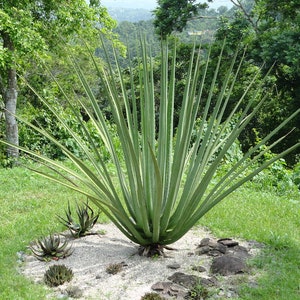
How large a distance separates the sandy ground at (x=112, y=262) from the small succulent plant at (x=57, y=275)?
1.8 inches

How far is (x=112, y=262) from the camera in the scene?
4012mm

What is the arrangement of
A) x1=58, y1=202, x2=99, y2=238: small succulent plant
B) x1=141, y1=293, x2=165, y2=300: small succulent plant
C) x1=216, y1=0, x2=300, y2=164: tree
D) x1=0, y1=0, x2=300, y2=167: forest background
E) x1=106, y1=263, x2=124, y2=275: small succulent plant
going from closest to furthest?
x1=141, y1=293, x2=165, y2=300: small succulent plant < x1=106, y1=263, x2=124, y2=275: small succulent plant < x1=58, y1=202, x2=99, y2=238: small succulent plant < x1=0, y1=0, x2=300, y2=167: forest background < x1=216, y1=0, x2=300, y2=164: tree

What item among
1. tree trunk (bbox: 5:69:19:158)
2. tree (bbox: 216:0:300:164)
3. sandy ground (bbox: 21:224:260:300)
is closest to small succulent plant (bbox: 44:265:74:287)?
sandy ground (bbox: 21:224:260:300)

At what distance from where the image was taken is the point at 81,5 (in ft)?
32.9

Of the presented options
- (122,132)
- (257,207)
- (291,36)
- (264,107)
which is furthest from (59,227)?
(264,107)

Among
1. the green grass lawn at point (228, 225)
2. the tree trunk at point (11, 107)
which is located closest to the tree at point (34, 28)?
the tree trunk at point (11, 107)

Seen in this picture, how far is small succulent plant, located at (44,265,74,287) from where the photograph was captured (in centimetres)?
361

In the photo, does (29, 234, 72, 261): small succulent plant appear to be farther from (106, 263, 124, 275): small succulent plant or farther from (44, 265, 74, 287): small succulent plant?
Answer: (106, 263, 124, 275): small succulent plant

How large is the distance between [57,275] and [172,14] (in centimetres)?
1335

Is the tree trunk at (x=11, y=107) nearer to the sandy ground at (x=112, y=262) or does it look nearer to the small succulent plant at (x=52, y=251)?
the sandy ground at (x=112, y=262)

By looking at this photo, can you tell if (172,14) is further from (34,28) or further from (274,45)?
Result: (34,28)

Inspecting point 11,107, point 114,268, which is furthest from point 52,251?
point 11,107

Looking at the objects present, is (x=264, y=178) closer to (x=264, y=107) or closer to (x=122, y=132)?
(x=122, y=132)

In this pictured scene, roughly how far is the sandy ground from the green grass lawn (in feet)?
0.81
